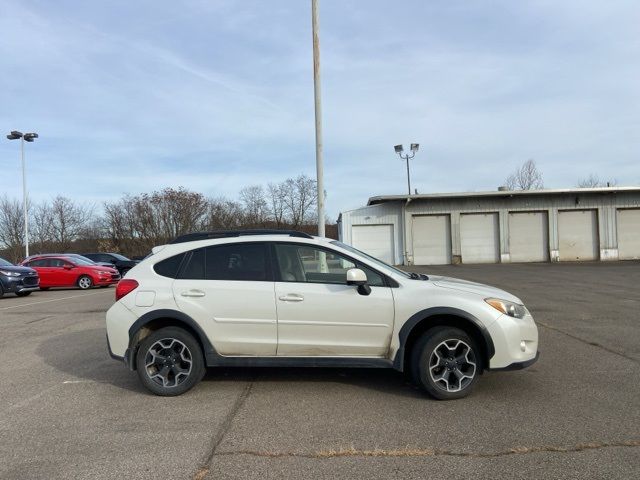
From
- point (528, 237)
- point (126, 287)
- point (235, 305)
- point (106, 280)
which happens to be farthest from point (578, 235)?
point (126, 287)

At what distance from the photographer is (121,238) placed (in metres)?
55.5

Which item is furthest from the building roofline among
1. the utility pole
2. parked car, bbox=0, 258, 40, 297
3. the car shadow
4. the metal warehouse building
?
the car shadow

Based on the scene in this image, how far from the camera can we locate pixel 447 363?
195 inches

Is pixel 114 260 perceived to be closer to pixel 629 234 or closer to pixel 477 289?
pixel 477 289

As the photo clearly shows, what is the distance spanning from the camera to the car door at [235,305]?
17.0ft

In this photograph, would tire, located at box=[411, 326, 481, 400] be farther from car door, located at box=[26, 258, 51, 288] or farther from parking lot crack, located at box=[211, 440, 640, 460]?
car door, located at box=[26, 258, 51, 288]

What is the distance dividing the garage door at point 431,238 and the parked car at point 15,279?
22047mm

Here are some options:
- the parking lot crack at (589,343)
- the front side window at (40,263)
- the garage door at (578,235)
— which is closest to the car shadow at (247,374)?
the parking lot crack at (589,343)

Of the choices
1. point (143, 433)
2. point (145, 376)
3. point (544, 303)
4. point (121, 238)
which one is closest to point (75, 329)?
point (145, 376)

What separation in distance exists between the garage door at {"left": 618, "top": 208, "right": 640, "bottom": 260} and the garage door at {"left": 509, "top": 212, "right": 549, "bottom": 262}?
4810 millimetres

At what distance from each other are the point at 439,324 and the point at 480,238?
28.6m

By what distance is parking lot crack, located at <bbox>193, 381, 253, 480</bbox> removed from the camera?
3.51 m

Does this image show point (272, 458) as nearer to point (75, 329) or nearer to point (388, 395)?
point (388, 395)

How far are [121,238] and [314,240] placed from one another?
54808 mm
